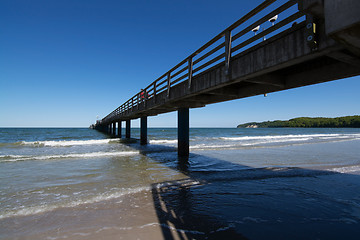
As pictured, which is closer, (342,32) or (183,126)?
(342,32)

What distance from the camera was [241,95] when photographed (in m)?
7.80

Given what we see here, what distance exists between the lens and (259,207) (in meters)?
4.73

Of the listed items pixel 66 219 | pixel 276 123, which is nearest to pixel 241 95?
pixel 66 219

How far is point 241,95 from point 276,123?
637 feet

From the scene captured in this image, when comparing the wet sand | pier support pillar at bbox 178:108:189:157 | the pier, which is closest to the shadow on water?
the wet sand

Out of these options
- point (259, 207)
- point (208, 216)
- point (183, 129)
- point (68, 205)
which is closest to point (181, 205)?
point (208, 216)

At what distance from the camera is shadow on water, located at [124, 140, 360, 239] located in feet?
11.9

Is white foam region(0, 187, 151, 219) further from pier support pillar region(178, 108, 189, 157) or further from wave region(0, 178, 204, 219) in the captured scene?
pier support pillar region(178, 108, 189, 157)

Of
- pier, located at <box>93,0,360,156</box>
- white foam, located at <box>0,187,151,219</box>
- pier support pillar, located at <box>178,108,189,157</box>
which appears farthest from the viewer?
pier support pillar, located at <box>178,108,189,157</box>

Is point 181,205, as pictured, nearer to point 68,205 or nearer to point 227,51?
point 68,205

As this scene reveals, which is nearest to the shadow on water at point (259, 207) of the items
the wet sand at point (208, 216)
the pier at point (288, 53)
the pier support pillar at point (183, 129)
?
the wet sand at point (208, 216)

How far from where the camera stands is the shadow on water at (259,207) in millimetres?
3637

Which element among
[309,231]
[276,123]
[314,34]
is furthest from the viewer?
[276,123]

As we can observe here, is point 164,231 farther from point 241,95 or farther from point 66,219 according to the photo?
point 241,95
